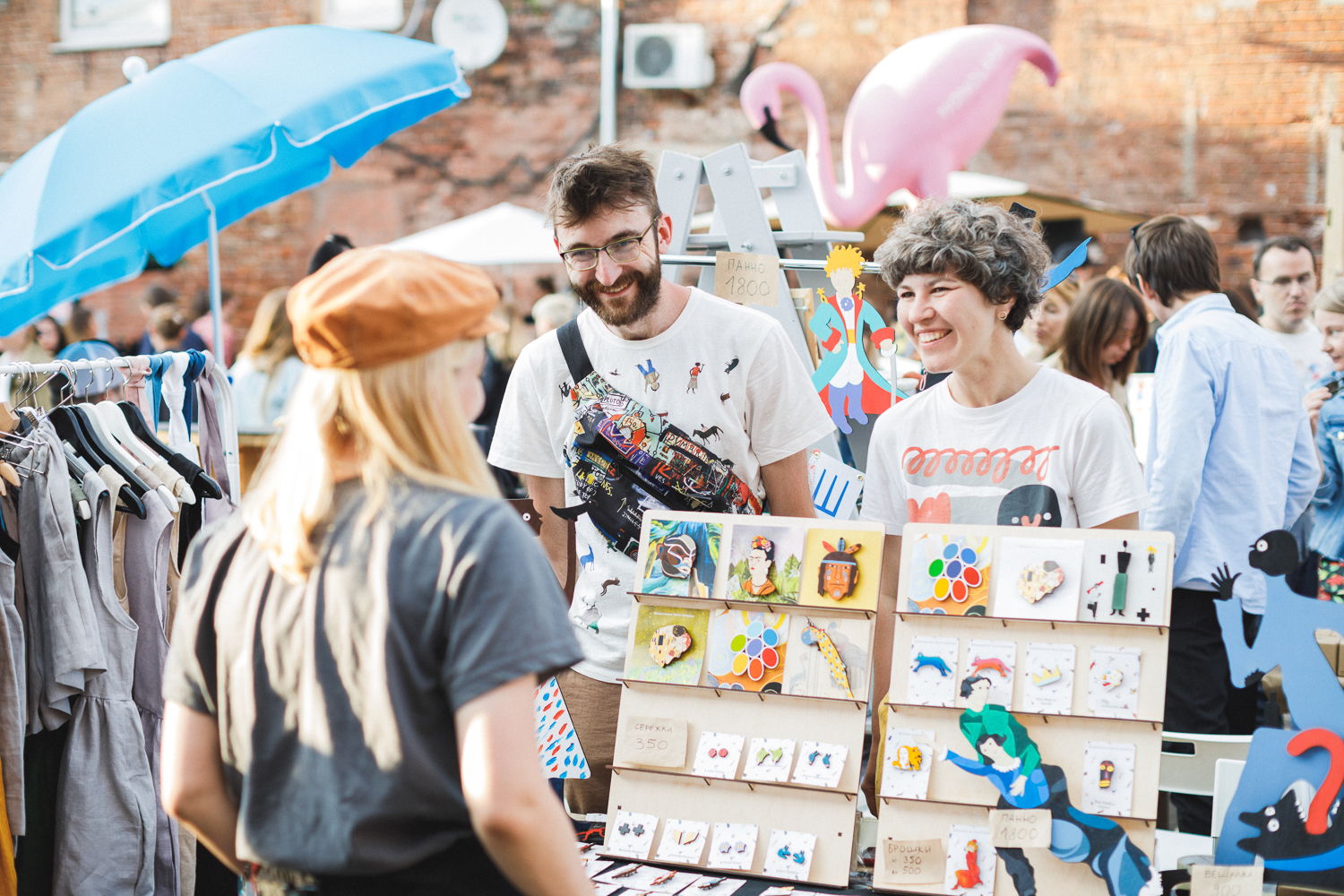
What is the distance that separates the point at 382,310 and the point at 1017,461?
1.21 m

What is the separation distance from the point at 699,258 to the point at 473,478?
1796 mm

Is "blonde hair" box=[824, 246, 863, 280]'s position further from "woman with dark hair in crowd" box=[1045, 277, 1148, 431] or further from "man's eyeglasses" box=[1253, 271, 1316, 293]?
"man's eyeglasses" box=[1253, 271, 1316, 293]

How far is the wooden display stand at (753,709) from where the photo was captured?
198 centimetres

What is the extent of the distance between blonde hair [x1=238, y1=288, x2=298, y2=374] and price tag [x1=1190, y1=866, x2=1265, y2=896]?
426 cm

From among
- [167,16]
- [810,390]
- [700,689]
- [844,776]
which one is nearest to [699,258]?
[810,390]

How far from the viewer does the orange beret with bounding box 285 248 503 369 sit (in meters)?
1.25

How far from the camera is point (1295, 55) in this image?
777 centimetres

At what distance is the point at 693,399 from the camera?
2281 millimetres

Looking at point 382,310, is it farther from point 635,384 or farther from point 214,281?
point 214,281

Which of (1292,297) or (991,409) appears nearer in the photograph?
(991,409)

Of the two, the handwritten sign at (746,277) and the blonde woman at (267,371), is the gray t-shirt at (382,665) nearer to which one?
the handwritten sign at (746,277)

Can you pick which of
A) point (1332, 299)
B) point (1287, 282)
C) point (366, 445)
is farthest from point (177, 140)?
point (1287, 282)

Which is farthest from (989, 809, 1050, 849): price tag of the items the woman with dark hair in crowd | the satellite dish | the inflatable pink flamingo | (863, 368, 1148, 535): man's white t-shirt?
the satellite dish

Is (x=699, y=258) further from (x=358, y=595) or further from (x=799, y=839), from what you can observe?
(x=358, y=595)
